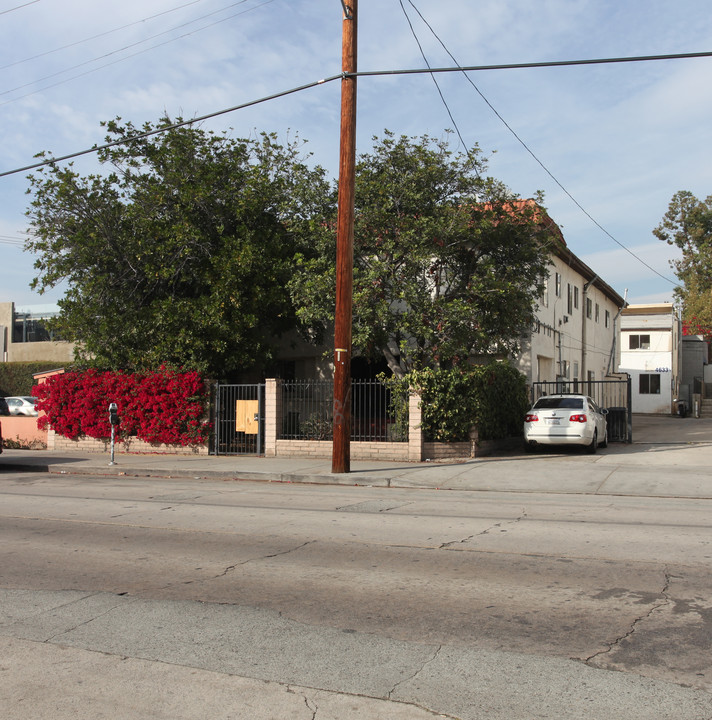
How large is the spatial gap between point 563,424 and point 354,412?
5130mm

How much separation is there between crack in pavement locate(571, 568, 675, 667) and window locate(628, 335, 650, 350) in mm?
41803

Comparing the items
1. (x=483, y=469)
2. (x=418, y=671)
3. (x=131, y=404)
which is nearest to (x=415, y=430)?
(x=483, y=469)

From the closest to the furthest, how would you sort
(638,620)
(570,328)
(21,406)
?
(638,620)
(570,328)
(21,406)

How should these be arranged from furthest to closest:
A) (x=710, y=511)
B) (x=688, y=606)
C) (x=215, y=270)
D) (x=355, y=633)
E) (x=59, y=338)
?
(x=59, y=338), (x=215, y=270), (x=710, y=511), (x=688, y=606), (x=355, y=633)

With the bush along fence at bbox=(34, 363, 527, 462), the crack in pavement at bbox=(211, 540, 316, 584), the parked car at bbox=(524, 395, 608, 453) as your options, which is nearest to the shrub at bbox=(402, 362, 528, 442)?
the bush along fence at bbox=(34, 363, 527, 462)

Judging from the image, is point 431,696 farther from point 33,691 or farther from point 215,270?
point 215,270

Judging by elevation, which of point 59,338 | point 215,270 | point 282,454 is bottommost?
point 282,454

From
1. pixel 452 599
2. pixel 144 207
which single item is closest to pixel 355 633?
pixel 452 599

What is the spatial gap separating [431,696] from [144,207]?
18.4 metres

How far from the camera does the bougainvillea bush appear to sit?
20.2 metres

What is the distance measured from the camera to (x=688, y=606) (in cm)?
546

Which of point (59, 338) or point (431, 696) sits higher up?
point (59, 338)

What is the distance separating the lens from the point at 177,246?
1989cm

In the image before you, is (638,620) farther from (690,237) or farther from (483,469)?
(690,237)
